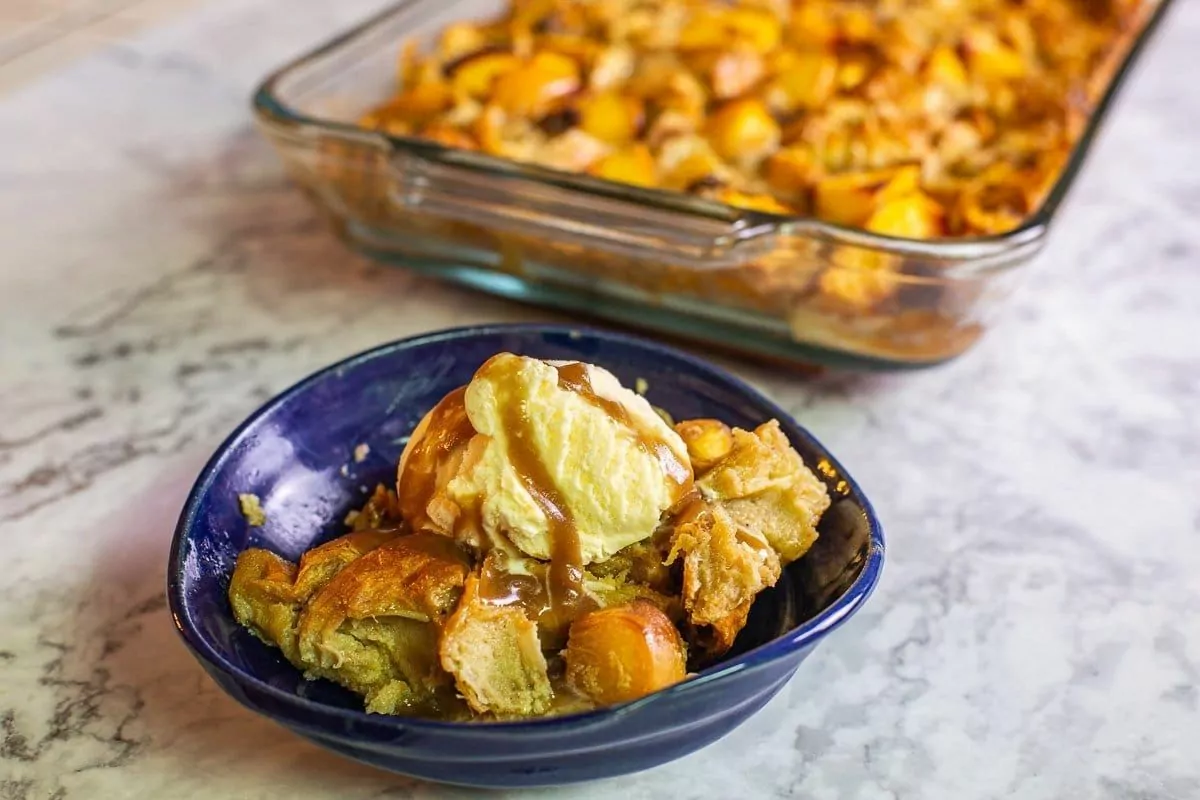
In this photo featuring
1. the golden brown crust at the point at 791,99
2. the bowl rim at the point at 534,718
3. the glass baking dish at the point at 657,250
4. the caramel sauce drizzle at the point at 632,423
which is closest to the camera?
the bowl rim at the point at 534,718

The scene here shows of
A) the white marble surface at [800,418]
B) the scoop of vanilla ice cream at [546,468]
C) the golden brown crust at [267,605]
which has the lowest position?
the white marble surface at [800,418]

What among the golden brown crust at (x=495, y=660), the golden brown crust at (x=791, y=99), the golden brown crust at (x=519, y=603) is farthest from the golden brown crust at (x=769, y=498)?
the golden brown crust at (x=791, y=99)

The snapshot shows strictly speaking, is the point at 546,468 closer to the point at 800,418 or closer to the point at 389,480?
the point at 389,480

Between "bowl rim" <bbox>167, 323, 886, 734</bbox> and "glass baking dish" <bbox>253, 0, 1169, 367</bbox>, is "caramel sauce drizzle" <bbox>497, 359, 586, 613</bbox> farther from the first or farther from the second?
"glass baking dish" <bbox>253, 0, 1169, 367</bbox>

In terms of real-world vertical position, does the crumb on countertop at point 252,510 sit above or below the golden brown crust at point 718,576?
above

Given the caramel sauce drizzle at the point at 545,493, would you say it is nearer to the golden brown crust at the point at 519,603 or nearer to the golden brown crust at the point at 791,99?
the golden brown crust at the point at 519,603

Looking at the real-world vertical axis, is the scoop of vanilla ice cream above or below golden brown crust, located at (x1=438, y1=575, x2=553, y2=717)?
above

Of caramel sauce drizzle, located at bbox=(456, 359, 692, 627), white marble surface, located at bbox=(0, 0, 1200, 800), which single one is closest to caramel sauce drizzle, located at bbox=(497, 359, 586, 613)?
caramel sauce drizzle, located at bbox=(456, 359, 692, 627)

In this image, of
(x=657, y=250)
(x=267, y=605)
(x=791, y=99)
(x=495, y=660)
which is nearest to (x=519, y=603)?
(x=495, y=660)
